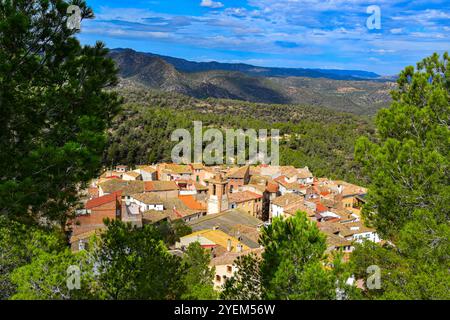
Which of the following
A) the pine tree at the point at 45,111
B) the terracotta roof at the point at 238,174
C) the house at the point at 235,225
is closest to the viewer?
the pine tree at the point at 45,111

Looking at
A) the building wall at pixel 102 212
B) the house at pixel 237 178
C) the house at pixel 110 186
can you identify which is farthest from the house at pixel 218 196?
the building wall at pixel 102 212

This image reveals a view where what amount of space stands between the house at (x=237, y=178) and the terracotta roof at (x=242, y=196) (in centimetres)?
342

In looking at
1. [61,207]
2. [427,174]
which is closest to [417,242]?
[427,174]

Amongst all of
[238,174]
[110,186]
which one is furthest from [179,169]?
[110,186]

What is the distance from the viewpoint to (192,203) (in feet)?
142

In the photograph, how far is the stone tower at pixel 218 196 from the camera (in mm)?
40438

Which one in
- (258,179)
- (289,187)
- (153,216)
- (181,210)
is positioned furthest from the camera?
(258,179)

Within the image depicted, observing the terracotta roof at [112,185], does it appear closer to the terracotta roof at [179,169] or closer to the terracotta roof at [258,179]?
the terracotta roof at [179,169]

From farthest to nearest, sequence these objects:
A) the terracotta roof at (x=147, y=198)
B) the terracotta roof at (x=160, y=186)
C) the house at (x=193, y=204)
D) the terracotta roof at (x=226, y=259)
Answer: the terracotta roof at (x=160, y=186) < the house at (x=193, y=204) < the terracotta roof at (x=147, y=198) < the terracotta roof at (x=226, y=259)

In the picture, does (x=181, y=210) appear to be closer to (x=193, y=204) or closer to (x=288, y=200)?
(x=193, y=204)

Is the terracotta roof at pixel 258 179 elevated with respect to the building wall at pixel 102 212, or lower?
lower

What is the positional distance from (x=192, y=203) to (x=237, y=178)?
350 inches

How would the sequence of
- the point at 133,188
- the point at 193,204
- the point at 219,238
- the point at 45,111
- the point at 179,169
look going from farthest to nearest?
the point at 179,169, the point at 133,188, the point at 193,204, the point at 219,238, the point at 45,111
